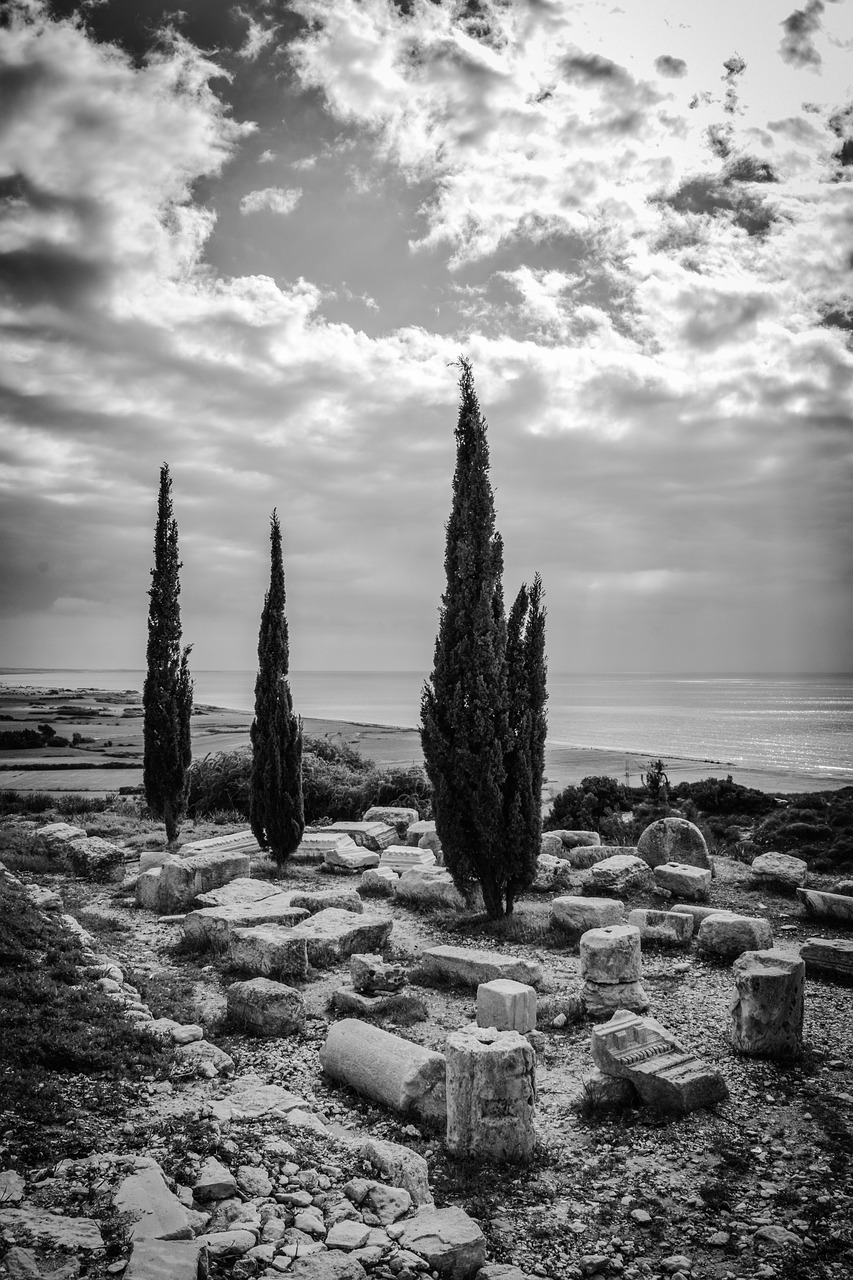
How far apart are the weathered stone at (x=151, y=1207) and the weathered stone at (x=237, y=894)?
22.5 ft

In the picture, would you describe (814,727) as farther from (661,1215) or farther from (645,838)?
(661,1215)

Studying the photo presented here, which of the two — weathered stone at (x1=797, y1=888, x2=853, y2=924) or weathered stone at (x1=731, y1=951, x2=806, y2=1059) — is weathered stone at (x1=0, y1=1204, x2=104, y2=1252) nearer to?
weathered stone at (x1=731, y1=951, x2=806, y2=1059)

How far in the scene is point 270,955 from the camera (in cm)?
866

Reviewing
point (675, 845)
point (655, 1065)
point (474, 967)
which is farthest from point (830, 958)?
point (675, 845)

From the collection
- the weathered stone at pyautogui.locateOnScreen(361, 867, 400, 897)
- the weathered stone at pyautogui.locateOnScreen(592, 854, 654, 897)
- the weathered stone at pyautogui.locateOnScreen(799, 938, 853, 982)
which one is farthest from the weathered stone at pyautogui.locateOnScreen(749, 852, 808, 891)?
the weathered stone at pyautogui.locateOnScreen(361, 867, 400, 897)

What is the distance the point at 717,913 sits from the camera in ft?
32.5

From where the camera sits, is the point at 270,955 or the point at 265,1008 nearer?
the point at 265,1008

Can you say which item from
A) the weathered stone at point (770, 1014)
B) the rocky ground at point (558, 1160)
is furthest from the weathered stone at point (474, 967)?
the weathered stone at point (770, 1014)

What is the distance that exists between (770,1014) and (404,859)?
8.84 meters

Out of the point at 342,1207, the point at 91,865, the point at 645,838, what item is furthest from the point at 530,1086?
the point at 91,865

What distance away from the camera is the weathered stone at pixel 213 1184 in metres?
4.17

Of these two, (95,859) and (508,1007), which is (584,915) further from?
(95,859)

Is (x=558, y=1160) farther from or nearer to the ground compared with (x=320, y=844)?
farther from the ground

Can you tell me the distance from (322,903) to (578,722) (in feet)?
213
